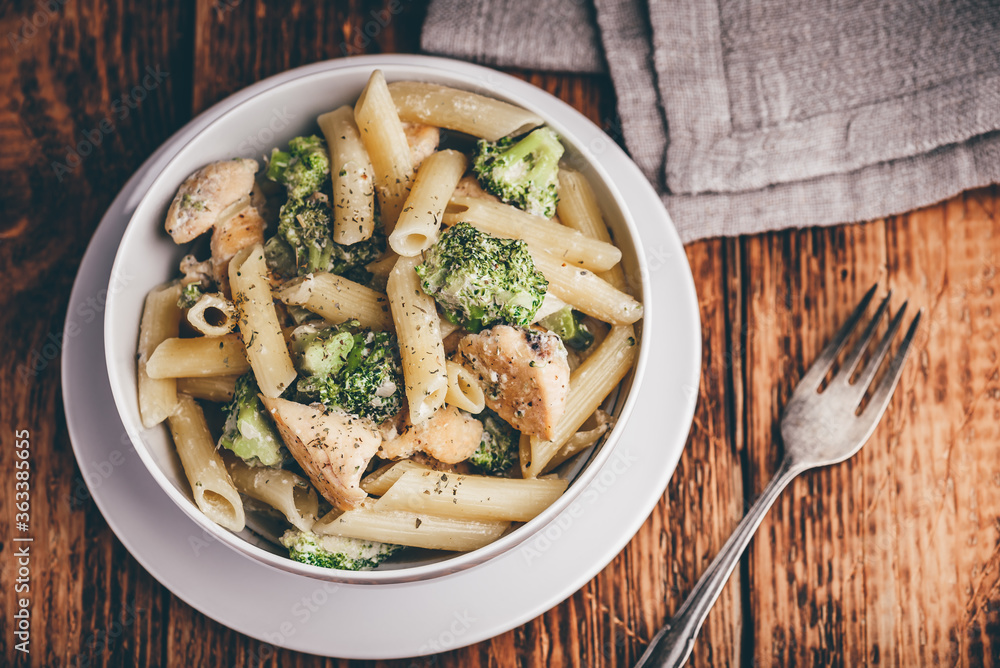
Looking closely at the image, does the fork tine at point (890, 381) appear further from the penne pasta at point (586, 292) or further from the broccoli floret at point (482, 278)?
the broccoli floret at point (482, 278)

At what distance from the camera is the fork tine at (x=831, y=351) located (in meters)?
2.04

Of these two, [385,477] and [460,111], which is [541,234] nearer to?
[460,111]

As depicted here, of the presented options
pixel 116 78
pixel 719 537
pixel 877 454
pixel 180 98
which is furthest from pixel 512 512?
pixel 116 78

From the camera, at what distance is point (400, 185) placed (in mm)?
1597

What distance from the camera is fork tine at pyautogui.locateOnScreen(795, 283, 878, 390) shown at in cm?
204

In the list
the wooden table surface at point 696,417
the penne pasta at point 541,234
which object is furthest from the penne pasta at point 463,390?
the wooden table surface at point 696,417

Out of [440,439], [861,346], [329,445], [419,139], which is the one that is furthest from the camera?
[861,346]

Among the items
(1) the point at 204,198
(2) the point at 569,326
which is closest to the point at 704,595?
(2) the point at 569,326

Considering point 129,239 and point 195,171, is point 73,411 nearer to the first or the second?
point 129,239

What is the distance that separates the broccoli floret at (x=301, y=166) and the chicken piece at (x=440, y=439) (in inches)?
23.7

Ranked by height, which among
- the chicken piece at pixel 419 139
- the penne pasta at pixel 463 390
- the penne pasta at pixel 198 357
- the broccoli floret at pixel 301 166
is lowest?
the penne pasta at pixel 463 390

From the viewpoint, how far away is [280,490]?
4.93 feet

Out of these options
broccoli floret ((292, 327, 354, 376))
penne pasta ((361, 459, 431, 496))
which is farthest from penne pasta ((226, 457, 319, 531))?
broccoli floret ((292, 327, 354, 376))

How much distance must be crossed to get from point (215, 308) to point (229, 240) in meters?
0.17
